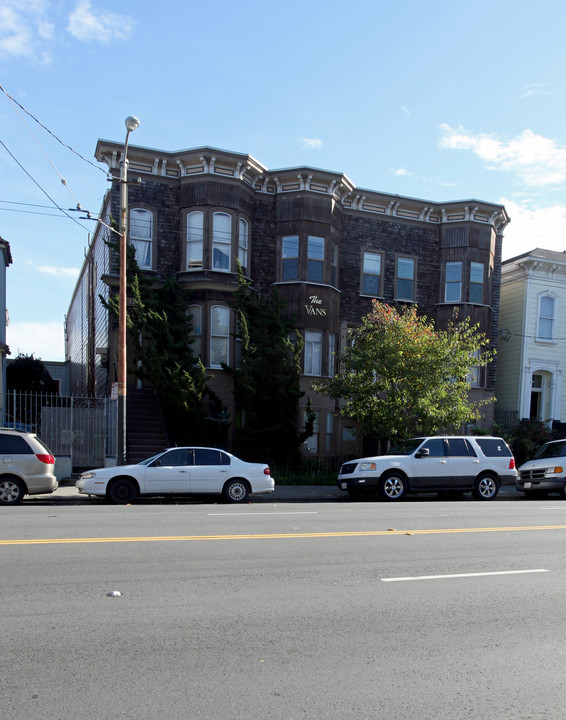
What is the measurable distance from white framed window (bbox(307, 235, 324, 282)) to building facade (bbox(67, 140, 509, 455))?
0.14 feet

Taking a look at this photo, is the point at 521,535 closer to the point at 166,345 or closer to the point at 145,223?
the point at 166,345

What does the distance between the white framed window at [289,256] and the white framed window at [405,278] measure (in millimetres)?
4671

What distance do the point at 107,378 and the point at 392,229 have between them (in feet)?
41.3

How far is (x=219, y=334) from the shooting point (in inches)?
891

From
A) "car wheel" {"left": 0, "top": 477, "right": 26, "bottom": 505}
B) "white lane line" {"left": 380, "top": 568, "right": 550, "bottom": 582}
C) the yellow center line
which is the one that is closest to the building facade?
"car wheel" {"left": 0, "top": 477, "right": 26, "bottom": 505}

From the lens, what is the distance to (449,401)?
1941 centimetres

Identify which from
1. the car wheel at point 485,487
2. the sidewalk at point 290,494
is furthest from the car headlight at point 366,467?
the car wheel at point 485,487

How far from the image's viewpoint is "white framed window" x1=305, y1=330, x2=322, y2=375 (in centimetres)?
2352

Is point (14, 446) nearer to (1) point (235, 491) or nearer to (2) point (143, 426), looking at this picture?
(1) point (235, 491)

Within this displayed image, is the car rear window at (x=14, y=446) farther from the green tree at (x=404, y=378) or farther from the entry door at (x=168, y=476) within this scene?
the green tree at (x=404, y=378)

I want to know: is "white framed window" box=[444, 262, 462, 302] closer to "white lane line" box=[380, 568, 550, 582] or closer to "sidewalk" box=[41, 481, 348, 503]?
"sidewalk" box=[41, 481, 348, 503]

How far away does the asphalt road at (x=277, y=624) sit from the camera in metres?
4.11

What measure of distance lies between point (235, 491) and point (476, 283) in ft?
51.3

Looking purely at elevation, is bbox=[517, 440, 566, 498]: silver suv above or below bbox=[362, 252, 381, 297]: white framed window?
below
